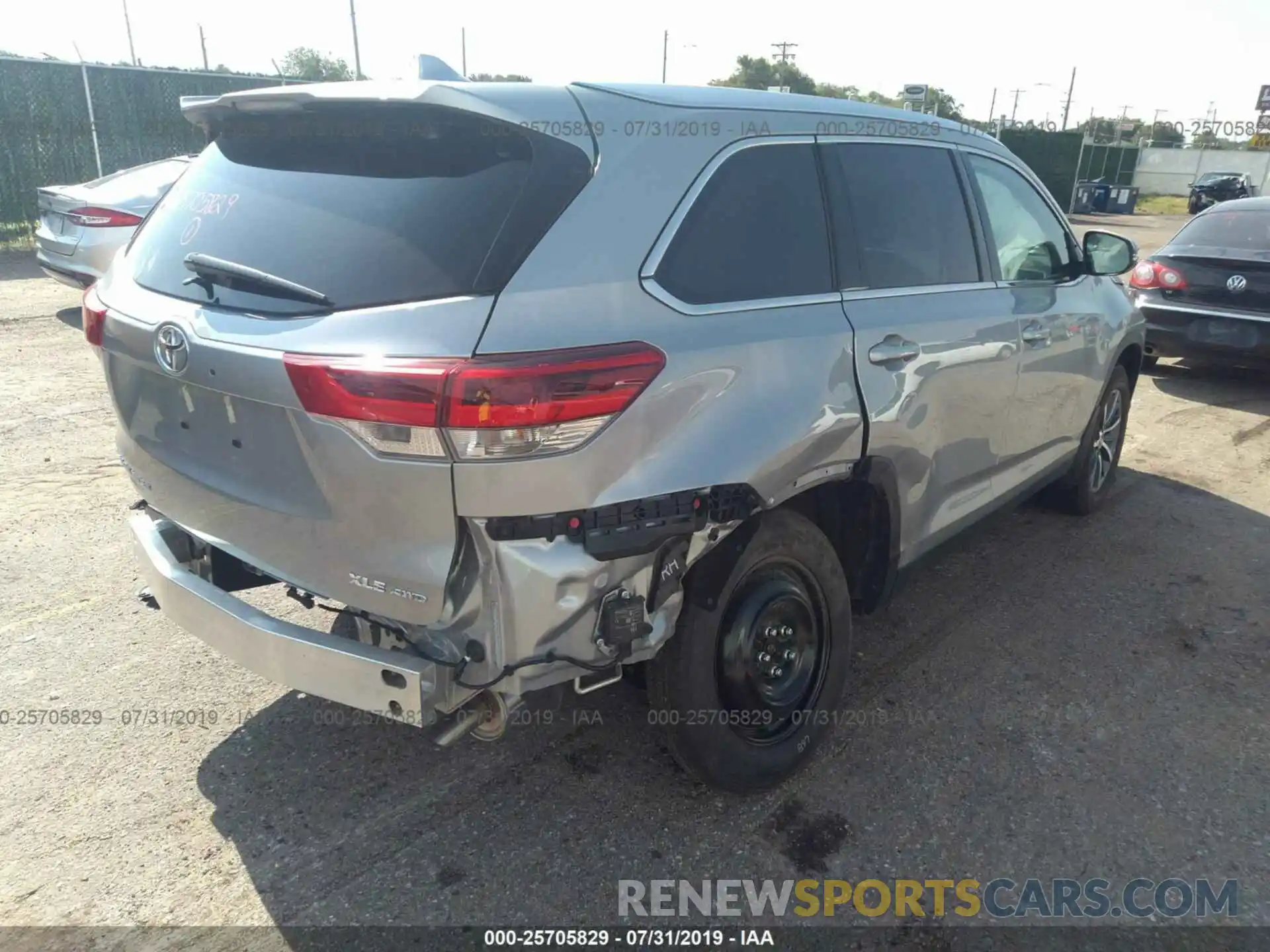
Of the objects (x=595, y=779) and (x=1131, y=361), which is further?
(x=1131, y=361)

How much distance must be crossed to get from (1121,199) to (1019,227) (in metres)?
34.1

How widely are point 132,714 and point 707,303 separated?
238cm

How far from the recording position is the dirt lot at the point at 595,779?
8.50 ft

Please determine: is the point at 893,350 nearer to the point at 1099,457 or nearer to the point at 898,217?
the point at 898,217

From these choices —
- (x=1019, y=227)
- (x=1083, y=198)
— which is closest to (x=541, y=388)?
(x=1019, y=227)

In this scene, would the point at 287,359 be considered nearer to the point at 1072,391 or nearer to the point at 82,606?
the point at 82,606

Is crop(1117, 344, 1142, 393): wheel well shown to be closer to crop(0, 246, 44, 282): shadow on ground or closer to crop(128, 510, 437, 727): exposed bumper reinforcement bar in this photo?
crop(128, 510, 437, 727): exposed bumper reinforcement bar

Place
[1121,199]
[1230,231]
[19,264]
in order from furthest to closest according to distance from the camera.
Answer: [1121,199], [19,264], [1230,231]

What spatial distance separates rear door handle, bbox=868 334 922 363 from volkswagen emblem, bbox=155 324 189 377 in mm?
1943

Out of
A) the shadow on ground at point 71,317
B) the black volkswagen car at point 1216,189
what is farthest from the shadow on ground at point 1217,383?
the black volkswagen car at point 1216,189

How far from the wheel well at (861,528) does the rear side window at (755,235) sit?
671 mm

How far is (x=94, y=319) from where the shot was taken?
9.41 ft

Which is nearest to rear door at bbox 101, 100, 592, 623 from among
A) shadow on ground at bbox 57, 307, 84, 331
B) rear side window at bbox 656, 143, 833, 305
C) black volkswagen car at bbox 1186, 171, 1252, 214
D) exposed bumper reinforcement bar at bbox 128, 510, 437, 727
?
exposed bumper reinforcement bar at bbox 128, 510, 437, 727

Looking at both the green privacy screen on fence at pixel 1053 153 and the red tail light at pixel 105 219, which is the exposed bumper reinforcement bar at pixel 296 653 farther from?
the green privacy screen on fence at pixel 1053 153
